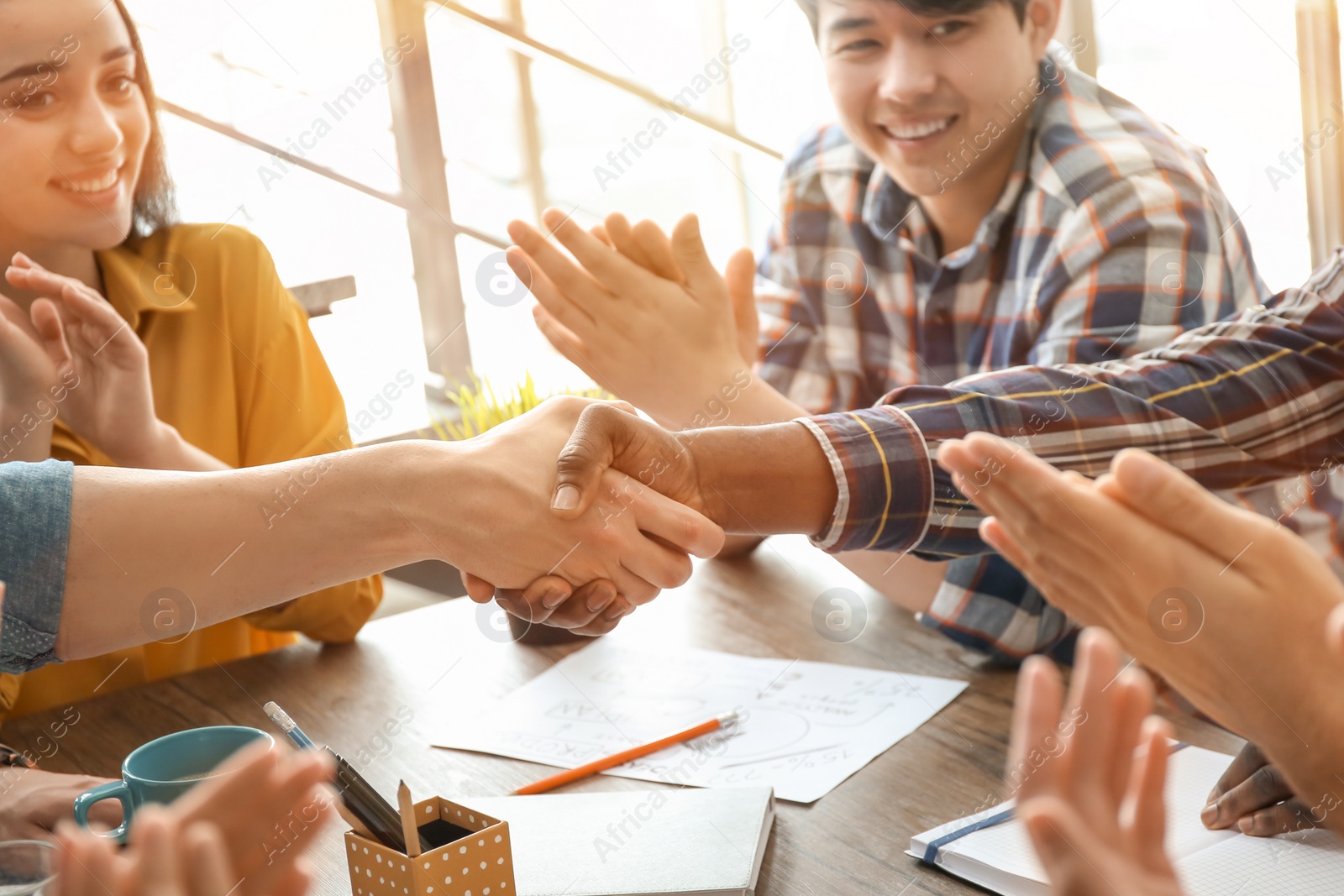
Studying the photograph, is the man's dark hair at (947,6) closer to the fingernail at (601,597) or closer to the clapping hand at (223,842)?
the fingernail at (601,597)

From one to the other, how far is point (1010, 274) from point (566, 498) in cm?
75

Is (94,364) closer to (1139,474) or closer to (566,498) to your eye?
(566,498)

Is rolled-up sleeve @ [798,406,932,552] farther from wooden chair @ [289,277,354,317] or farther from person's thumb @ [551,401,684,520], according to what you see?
wooden chair @ [289,277,354,317]

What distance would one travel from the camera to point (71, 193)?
4.75 feet

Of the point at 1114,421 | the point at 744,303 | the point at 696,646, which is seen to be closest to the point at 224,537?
the point at 696,646

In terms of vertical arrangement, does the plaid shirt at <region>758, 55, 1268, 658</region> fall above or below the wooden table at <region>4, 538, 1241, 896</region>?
above

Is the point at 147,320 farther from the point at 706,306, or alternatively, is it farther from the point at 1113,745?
the point at 1113,745

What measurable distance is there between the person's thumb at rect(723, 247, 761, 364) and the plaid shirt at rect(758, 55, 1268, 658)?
0.85 ft

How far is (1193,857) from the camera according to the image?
0.81 meters

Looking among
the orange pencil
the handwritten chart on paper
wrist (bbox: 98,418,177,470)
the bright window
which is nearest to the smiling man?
the handwritten chart on paper

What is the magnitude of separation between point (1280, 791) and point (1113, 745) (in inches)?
15.7

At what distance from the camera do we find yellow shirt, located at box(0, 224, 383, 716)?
1.59 metres

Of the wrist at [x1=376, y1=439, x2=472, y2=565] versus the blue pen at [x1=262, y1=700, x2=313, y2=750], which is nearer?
the blue pen at [x1=262, y1=700, x2=313, y2=750]

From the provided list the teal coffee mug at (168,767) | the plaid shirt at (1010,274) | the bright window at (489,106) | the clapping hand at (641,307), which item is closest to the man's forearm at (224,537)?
the teal coffee mug at (168,767)
